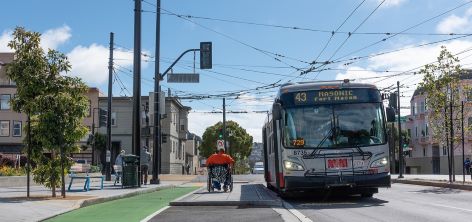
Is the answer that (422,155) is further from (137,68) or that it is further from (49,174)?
(49,174)

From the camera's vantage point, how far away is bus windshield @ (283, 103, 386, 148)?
1547cm

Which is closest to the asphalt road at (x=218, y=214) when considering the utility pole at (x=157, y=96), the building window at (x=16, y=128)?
the utility pole at (x=157, y=96)

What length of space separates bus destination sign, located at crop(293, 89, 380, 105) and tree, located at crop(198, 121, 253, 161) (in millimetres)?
66584

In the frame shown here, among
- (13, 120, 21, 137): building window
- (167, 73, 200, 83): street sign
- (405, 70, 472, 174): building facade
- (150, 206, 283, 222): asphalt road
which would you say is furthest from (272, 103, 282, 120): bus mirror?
(13, 120, 21, 137): building window

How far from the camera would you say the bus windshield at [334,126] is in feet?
50.8

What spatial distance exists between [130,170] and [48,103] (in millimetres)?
7891

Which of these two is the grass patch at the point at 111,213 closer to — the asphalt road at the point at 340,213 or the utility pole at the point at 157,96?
the asphalt road at the point at 340,213

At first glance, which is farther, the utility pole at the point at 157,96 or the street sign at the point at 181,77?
the street sign at the point at 181,77

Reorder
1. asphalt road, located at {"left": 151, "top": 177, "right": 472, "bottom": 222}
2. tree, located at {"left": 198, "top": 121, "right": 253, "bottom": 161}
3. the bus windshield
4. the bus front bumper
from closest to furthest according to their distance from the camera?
1. asphalt road, located at {"left": 151, "top": 177, "right": 472, "bottom": 222}
2. the bus front bumper
3. the bus windshield
4. tree, located at {"left": 198, "top": 121, "right": 253, "bottom": 161}

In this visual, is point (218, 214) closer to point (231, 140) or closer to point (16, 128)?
point (16, 128)

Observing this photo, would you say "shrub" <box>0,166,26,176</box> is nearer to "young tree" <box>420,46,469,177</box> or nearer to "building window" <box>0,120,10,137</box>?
"young tree" <box>420,46,469,177</box>

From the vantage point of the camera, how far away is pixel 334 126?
1561 cm

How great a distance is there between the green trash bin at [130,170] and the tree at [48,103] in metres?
6.39

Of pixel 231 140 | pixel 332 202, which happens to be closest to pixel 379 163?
pixel 332 202
